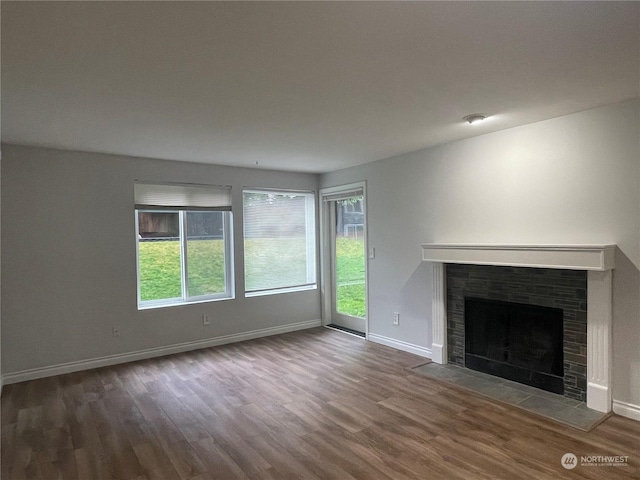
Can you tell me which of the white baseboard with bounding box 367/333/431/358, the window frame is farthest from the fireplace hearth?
the window frame

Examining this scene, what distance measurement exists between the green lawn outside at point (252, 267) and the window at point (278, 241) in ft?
0.05

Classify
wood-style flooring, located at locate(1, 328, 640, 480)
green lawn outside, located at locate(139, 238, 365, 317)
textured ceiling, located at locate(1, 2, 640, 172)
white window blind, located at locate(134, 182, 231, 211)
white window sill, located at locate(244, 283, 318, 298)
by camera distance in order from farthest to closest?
white window sill, located at locate(244, 283, 318, 298) → green lawn outside, located at locate(139, 238, 365, 317) → white window blind, located at locate(134, 182, 231, 211) → wood-style flooring, located at locate(1, 328, 640, 480) → textured ceiling, located at locate(1, 2, 640, 172)

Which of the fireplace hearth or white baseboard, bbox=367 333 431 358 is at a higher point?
the fireplace hearth

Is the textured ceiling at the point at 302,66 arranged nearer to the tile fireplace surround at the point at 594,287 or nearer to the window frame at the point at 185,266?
the tile fireplace surround at the point at 594,287

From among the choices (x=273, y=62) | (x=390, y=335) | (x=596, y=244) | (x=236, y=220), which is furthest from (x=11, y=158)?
(x=596, y=244)

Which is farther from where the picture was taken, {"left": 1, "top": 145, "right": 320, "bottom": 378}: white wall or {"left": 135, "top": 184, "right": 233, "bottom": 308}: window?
{"left": 135, "top": 184, "right": 233, "bottom": 308}: window

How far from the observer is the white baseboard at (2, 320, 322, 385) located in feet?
12.6

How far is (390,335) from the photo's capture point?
471cm

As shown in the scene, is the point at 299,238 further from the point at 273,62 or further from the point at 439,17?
the point at 439,17

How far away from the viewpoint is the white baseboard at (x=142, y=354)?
3.83 metres

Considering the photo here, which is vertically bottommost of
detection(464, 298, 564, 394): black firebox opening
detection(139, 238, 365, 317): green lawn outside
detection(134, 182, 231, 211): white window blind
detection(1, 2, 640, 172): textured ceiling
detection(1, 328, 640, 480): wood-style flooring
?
detection(1, 328, 640, 480): wood-style flooring

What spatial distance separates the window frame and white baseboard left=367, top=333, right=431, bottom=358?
1.97 meters

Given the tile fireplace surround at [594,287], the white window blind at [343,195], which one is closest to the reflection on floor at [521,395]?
the tile fireplace surround at [594,287]

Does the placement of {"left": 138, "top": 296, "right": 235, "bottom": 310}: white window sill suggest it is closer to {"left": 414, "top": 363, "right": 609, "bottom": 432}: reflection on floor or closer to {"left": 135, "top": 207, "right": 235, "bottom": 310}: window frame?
{"left": 135, "top": 207, "right": 235, "bottom": 310}: window frame
